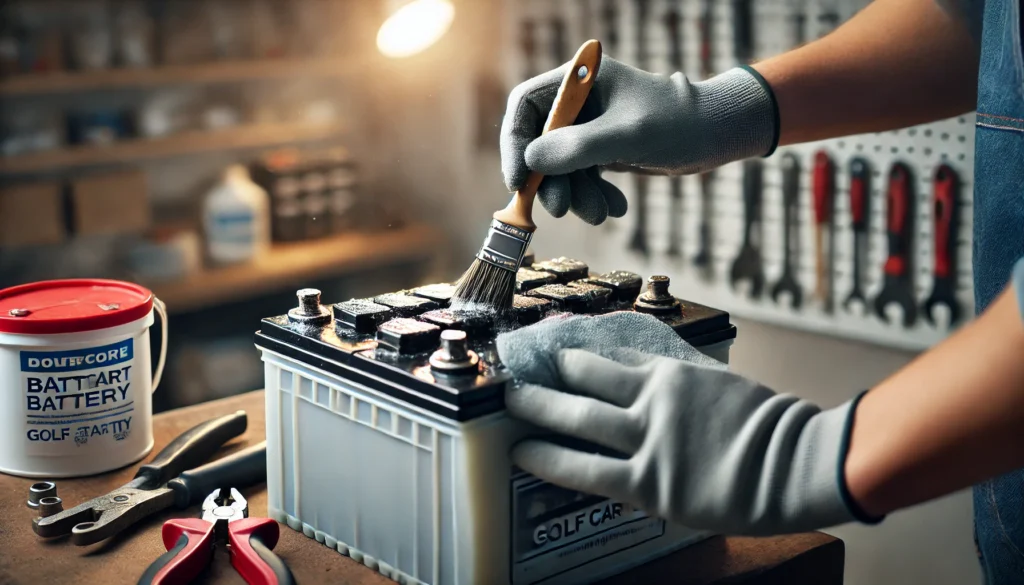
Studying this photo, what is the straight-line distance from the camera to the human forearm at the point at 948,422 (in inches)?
26.3

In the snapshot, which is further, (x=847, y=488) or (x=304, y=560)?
(x=304, y=560)

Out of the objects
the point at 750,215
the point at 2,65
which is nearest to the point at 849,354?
the point at 750,215

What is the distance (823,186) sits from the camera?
196 centimetres

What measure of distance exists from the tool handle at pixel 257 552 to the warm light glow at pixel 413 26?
1396 millimetres

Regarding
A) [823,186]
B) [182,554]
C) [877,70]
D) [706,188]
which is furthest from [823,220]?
[182,554]

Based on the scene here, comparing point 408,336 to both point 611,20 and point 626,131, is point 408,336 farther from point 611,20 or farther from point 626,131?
point 611,20

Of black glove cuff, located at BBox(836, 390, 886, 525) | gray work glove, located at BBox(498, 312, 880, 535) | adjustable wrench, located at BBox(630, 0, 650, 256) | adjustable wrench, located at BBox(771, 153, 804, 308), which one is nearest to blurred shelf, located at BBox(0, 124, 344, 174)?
adjustable wrench, located at BBox(630, 0, 650, 256)

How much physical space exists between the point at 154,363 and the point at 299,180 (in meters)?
0.69

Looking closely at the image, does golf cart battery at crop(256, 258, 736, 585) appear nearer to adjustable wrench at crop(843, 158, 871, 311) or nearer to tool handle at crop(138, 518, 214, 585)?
tool handle at crop(138, 518, 214, 585)

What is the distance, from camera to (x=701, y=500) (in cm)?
76

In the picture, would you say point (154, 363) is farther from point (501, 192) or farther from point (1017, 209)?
point (1017, 209)

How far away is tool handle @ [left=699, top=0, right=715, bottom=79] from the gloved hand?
1013 millimetres

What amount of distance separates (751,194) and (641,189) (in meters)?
0.32

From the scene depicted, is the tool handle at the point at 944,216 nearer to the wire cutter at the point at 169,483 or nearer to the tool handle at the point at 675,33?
the tool handle at the point at 675,33
